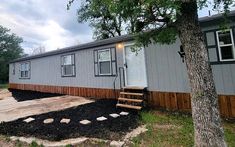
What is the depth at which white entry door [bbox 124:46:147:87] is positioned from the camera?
7.84m

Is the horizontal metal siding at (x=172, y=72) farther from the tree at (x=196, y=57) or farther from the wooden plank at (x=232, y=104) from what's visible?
the tree at (x=196, y=57)

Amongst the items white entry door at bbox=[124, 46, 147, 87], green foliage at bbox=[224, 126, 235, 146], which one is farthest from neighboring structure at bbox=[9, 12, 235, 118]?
green foliage at bbox=[224, 126, 235, 146]

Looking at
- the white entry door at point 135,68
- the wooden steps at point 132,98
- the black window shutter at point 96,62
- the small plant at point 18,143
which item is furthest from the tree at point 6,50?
the small plant at point 18,143

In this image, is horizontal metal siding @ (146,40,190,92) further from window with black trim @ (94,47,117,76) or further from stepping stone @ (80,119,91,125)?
stepping stone @ (80,119,91,125)

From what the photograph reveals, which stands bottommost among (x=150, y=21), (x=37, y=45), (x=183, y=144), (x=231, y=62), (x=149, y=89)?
(x=183, y=144)

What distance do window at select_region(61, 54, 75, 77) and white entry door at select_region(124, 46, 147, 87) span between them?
409 centimetres

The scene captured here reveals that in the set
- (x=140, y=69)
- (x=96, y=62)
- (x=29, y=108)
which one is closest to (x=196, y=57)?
(x=140, y=69)

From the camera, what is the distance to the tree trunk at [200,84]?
10.8 feet

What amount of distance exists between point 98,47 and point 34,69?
25.2 ft

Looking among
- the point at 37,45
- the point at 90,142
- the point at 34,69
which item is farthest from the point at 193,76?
the point at 37,45

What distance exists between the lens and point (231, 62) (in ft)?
18.5

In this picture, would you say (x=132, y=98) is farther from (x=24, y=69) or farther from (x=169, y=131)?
(x=24, y=69)

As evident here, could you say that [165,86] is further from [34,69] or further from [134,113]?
[34,69]

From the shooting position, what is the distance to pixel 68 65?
11492 mm
